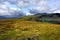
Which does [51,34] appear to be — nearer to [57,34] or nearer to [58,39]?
[57,34]

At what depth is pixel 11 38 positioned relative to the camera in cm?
6306

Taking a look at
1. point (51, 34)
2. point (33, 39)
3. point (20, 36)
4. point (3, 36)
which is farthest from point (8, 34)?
point (51, 34)

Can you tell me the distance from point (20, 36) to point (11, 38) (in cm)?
426

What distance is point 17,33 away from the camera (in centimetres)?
6925

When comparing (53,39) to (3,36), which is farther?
(3,36)

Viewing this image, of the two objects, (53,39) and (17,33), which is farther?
(17,33)

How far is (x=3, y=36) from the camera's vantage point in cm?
6662

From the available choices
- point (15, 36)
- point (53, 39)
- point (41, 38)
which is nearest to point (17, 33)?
point (15, 36)

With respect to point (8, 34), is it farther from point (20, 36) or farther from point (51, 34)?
point (51, 34)

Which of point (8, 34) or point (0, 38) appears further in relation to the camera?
point (8, 34)

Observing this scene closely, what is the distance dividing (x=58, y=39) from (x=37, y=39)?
9.26 m

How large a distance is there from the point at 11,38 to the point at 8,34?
599 centimetres

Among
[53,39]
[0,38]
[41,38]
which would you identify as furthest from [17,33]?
[53,39]

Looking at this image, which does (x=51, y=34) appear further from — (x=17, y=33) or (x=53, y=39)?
(x=17, y=33)
